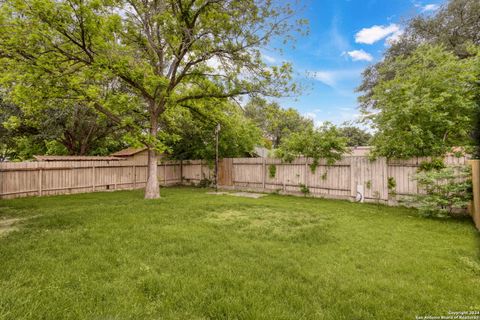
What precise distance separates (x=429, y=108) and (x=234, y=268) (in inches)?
Result: 270

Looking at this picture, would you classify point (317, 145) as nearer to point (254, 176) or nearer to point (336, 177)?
point (336, 177)

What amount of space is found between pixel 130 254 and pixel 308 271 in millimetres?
2432

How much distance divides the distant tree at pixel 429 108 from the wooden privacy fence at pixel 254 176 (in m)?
0.54

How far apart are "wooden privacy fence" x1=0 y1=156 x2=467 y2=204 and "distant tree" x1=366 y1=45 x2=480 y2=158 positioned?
1.76 feet

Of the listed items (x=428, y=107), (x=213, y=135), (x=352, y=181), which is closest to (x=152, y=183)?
(x=213, y=135)

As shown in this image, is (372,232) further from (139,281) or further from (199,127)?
(199,127)

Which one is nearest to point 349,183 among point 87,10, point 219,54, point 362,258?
point 362,258

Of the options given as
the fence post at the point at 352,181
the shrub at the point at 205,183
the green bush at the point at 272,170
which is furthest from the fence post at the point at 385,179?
the shrub at the point at 205,183

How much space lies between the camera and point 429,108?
21.1 ft

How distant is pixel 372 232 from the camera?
460cm

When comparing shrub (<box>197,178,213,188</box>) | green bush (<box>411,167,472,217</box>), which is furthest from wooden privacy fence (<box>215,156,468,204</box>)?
shrub (<box>197,178,213,188</box>)

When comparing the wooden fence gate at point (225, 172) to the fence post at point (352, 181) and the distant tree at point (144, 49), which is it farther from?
the fence post at point (352, 181)

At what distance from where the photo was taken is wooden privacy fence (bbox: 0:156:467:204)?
770cm

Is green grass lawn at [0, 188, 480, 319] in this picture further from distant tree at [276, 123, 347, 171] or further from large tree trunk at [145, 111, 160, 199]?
distant tree at [276, 123, 347, 171]
